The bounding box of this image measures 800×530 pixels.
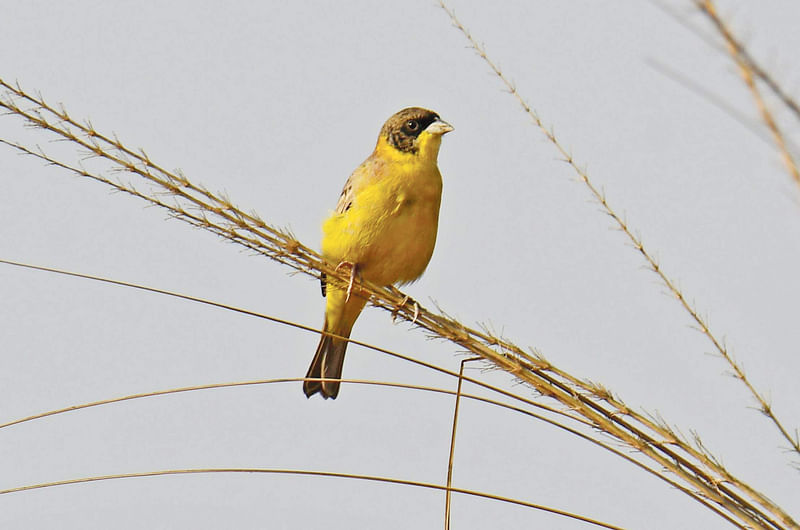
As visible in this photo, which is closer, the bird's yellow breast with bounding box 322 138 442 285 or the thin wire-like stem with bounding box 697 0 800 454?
the thin wire-like stem with bounding box 697 0 800 454

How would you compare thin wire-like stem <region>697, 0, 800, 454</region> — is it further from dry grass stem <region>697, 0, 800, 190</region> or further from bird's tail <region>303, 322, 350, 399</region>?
bird's tail <region>303, 322, 350, 399</region>

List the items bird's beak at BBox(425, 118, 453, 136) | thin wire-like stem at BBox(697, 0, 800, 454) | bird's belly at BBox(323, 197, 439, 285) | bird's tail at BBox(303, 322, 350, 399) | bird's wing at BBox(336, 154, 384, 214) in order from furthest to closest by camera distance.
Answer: bird's tail at BBox(303, 322, 350, 399)
bird's beak at BBox(425, 118, 453, 136)
bird's wing at BBox(336, 154, 384, 214)
bird's belly at BBox(323, 197, 439, 285)
thin wire-like stem at BBox(697, 0, 800, 454)

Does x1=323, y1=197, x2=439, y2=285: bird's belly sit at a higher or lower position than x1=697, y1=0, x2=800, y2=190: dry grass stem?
higher

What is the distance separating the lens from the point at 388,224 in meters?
3.82

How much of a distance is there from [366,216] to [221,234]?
2.04 meters

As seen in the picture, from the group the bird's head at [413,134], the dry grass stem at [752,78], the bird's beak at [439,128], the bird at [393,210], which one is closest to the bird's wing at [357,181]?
the bird at [393,210]

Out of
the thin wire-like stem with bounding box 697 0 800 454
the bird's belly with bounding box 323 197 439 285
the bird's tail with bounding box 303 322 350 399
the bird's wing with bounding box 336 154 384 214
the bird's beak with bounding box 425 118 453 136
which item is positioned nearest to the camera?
the thin wire-like stem with bounding box 697 0 800 454

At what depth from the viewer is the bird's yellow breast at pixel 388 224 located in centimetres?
382

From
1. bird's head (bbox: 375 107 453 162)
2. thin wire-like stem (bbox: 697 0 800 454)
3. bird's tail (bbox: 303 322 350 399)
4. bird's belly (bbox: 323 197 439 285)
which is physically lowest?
thin wire-like stem (bbox: 697 0 800 454)

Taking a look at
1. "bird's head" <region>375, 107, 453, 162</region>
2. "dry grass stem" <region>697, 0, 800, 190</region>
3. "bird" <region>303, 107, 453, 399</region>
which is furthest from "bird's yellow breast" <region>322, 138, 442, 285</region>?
"dry grass stem" <region>697, 0, 800, 190</region>

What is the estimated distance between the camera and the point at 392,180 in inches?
154

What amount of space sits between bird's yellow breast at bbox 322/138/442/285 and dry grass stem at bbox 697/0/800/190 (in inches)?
116

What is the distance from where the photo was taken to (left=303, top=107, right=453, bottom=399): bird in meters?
3.82

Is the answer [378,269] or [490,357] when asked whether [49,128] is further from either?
[378,269]
